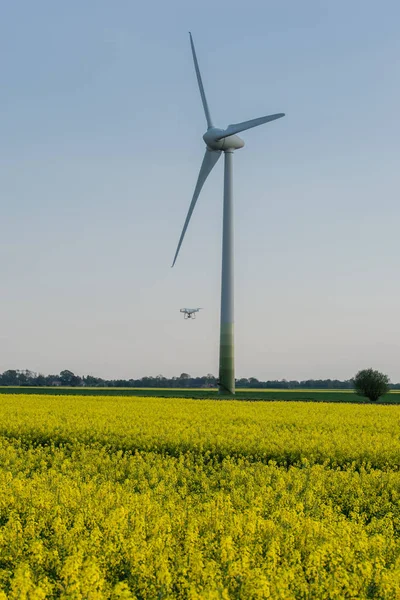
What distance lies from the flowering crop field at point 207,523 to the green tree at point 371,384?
191 feet

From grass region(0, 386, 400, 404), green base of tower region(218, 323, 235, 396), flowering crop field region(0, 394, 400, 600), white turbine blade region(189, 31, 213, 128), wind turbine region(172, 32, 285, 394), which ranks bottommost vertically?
flowering crop field region(0, 394, 400, 600)

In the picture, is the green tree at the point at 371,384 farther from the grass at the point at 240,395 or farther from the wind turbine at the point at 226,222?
the wind turbine at the point at 226,222

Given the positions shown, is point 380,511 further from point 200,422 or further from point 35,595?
point 200,422

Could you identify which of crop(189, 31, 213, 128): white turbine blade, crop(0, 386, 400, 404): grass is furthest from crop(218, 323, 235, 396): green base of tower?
crop(189, 31, 213, 128): white turbine blade

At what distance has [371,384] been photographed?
79.1 m

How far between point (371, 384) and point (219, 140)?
112ft

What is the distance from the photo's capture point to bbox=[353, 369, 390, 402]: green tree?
258 feet

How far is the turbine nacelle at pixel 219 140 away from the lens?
68562mm

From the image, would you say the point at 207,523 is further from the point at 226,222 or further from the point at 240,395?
the point at 240,395

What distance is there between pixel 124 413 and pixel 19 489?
19306 millimetres

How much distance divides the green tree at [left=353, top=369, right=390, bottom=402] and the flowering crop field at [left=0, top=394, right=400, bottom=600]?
58287mm

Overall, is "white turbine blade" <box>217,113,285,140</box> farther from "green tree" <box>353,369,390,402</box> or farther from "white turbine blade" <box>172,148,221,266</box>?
"green tree" <box>353,369,390,402</box>

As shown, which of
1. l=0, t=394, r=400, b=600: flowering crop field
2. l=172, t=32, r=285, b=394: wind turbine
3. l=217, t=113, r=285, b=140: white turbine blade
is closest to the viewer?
l=0, t=394, r=400, b=600: flowering crop field

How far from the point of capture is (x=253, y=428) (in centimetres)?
2481
